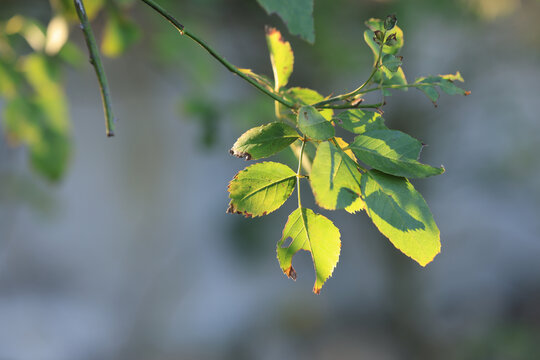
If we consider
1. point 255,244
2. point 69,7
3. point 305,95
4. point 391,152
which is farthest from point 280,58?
point 255,244

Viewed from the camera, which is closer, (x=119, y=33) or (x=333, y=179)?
(x=333, y=179)

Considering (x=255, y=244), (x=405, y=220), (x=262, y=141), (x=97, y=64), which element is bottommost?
(x=405, y=220)

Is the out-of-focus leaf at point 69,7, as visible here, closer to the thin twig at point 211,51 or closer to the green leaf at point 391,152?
the thin twig at point 211,51

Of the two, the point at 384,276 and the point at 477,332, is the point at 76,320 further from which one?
the point at 477,332

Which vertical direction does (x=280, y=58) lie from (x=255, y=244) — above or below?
below

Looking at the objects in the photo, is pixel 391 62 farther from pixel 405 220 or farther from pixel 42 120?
pixel 42 120

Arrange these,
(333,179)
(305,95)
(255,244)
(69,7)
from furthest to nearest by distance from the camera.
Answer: (255,244)
(69,7)
(305,95)
(333,179)

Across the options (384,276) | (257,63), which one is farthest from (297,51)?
(384,276)

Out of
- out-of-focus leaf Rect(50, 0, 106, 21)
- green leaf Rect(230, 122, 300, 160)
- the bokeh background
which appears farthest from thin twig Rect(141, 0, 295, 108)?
the bokeh background
